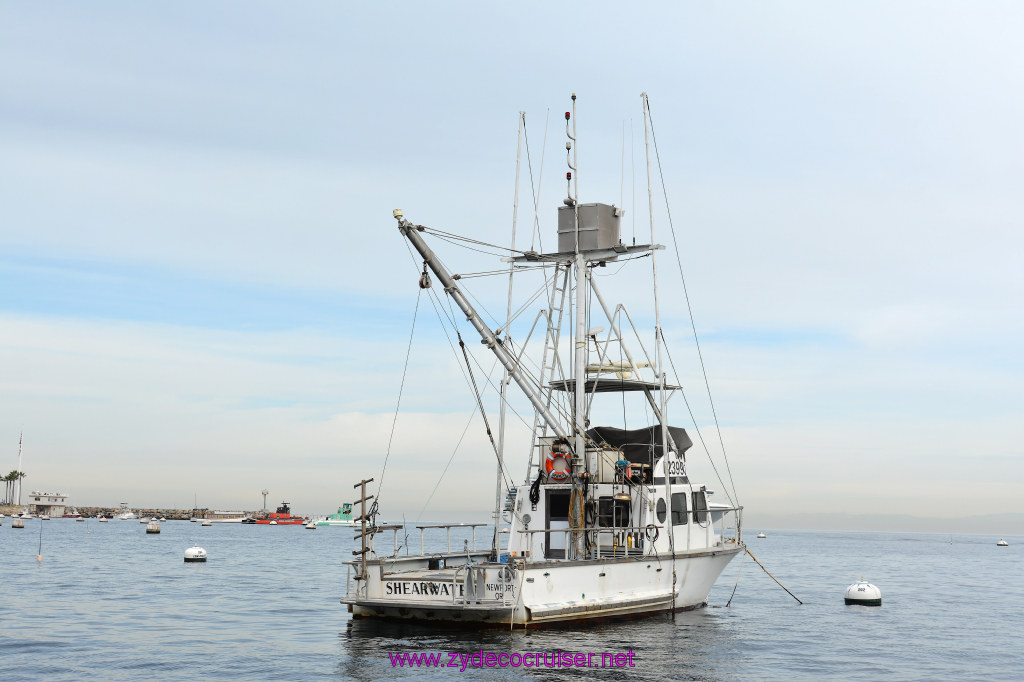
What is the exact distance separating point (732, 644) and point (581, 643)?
580cm

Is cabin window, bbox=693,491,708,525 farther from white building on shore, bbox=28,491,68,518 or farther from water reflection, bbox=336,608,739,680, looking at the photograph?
white building on shore, bbox=28,491,68,518

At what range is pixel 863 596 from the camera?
130 feet

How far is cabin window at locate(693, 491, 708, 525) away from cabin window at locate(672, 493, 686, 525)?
876 mm

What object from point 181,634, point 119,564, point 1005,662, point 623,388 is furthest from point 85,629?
point 119,564

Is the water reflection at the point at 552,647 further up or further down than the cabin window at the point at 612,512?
further down

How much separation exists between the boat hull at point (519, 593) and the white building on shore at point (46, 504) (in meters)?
189

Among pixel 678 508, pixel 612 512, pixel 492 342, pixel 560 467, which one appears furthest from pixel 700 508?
pixel 492 342

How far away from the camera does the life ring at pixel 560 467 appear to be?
2797cm

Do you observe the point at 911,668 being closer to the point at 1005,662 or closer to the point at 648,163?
the point at 1005,662

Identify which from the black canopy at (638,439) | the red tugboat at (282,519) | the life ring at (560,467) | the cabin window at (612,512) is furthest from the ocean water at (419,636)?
the red tugboat at (282,519)

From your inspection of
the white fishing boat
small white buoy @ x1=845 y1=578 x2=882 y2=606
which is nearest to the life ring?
the white fishing boat

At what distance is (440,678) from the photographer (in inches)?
770

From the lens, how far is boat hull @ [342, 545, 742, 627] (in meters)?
22.9

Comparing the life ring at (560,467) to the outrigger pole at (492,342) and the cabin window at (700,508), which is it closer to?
the outrigger pole at (492,342)
